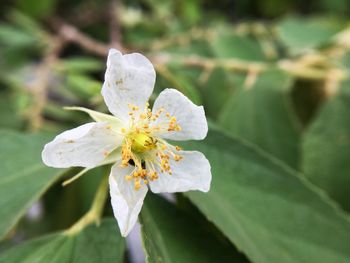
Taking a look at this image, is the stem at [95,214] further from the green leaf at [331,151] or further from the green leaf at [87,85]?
the green leaf at [331,151]

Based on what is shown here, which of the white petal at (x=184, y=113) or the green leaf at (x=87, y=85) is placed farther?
the green leaf at (x=87, y=85)

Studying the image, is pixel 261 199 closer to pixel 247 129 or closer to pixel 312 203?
pixel 312 203

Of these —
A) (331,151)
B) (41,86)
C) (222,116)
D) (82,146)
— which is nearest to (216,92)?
(222,116)

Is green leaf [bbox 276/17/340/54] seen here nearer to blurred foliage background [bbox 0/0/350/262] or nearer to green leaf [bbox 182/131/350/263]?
blurred foliage background [bbox 0/0/350/262]

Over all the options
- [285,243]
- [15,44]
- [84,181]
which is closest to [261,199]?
[285,243]

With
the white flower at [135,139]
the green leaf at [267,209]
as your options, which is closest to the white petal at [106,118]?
the white flower at [135,139]

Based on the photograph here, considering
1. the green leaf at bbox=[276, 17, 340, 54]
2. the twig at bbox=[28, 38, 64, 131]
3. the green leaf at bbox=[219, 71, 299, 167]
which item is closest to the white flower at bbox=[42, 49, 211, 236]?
the green leaf at bbox=[219, 71, 299, 167]

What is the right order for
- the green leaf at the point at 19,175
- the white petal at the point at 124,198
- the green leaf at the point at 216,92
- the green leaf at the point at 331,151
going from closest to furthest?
the white petal at the point at 124,198 → the green leaf at the point at 19,175 → the green leaf at the point at 331,151 → the green leaf at the point at 216,92
